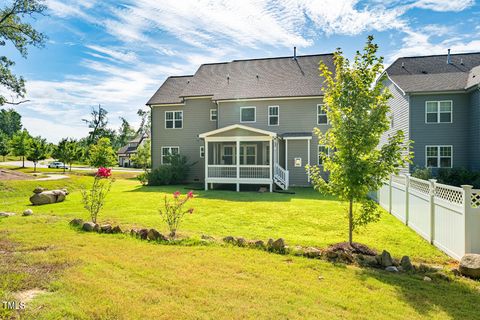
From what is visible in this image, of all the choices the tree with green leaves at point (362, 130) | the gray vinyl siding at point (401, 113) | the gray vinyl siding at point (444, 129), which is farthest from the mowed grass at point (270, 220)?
the gray vinyl siding at point (444, 129)

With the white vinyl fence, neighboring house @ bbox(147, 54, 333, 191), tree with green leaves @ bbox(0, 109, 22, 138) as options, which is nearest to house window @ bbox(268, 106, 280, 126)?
neighboring house @ bbox(147, 54, 333, 191)

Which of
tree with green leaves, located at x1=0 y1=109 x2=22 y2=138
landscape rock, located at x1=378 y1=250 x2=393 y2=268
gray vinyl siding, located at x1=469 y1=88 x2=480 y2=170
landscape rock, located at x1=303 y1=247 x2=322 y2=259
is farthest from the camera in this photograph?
tree with green leaves, located at x1=0 y1=109 x2=22 y2=138

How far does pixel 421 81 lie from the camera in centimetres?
1802

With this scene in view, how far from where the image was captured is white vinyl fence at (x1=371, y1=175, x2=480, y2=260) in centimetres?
523

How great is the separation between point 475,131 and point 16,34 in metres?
30.1

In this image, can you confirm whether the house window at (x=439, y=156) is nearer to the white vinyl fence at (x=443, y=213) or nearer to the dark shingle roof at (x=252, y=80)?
the dark shingle roof at (x=252, y=80)

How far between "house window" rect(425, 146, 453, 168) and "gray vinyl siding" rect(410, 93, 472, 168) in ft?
0.80

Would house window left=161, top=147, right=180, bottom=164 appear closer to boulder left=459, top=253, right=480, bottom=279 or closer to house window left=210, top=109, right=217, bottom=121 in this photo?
house window left=210, top=109, right=217, bottom=121

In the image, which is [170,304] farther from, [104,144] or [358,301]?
[104,144]

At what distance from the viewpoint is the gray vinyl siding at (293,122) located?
19.3m

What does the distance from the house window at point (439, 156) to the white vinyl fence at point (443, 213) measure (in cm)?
974

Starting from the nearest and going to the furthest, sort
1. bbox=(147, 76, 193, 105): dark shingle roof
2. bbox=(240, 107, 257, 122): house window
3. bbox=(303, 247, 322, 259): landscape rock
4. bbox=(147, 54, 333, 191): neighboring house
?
bbox=(303, 247, 322, 259): landscape rock → bbox=(147, 54, 333, 191): neighboring house → bbox=(240, 107, 257, 122): house window → bbox=(147, 76, 193, 105): dark shingle roof

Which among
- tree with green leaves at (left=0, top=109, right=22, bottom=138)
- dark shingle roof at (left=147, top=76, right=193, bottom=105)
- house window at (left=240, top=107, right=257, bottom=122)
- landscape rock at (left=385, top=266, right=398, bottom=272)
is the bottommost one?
landscape rock at (left=385, top=266, right=398, bottom=272)

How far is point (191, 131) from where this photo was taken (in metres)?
22.3
